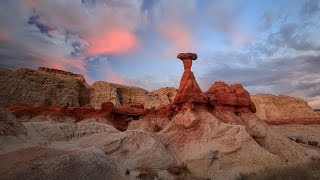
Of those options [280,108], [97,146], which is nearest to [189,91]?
[97,146]

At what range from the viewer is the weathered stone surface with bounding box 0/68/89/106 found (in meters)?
53.4

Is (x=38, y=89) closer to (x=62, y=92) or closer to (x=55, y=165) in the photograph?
(x=62, y=92)

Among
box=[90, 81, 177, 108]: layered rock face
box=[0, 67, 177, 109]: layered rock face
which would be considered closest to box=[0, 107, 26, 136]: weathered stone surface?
box=[0, 67, 177, 109]: layered rock face

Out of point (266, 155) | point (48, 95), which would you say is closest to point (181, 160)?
point (266, 155)

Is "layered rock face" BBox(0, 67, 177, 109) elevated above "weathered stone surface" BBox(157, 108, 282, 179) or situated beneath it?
elevated above

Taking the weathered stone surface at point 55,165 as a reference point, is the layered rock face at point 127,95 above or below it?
above

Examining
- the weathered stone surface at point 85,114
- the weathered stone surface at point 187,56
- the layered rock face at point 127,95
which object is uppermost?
the layered rock face at point 127,95

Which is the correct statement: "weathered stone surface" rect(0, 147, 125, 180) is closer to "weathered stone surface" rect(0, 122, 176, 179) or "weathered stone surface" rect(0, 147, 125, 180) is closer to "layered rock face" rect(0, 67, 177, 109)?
"weathered stone surface" rect(0, 122, 176, 179)

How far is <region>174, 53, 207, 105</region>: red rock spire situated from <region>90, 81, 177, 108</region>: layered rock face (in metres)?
40.0

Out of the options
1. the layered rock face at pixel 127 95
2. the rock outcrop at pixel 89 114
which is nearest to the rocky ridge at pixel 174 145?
the rock outcrop at pixel 89 114

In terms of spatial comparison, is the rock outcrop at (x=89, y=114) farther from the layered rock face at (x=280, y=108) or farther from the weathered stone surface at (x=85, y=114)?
the layered rock face at (x=280, y=108)

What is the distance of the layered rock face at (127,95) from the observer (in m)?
63.3

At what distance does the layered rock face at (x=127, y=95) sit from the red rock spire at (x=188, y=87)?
40025 mm

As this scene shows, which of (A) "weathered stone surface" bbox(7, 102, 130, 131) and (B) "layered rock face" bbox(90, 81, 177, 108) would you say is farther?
(B) "layered rock face" bbox(90, 81, 177, 108)
